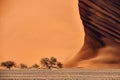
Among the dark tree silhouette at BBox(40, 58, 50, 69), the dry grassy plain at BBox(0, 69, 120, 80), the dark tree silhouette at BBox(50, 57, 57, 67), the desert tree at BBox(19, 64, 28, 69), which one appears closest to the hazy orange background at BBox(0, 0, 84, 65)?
the dark tree silhouette at BBox(50, 57, 57, 67)

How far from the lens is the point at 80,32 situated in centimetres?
2659

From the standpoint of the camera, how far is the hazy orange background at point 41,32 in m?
26.5

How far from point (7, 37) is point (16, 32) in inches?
23.3

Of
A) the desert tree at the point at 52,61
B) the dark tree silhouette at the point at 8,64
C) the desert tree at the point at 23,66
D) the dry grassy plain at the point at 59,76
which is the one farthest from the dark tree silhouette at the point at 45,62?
the dry grassy plain at the point at 59,76

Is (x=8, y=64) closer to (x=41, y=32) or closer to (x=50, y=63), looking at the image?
(x=50, y=63)

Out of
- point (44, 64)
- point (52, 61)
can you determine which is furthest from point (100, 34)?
point (44, 64)

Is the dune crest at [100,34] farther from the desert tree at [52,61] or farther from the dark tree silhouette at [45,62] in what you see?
Answer: the dark tree silhouette at [45,62]

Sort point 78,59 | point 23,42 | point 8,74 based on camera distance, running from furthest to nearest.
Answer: point 23,42, point 78,59, point 8,74

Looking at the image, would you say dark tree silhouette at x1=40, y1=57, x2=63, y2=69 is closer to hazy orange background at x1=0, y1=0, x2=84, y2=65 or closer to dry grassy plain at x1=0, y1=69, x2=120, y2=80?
hazy orange background at x1=0, y1=0, x2=84, y2=65

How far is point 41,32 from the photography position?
27188 millimetres

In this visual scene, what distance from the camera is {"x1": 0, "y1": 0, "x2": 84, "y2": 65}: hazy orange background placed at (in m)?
26.5

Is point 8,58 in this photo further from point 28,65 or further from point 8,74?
point 8,74

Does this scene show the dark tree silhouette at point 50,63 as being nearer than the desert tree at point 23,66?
Yes

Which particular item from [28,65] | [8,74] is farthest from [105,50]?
[8,74]
